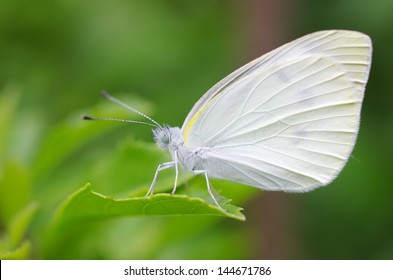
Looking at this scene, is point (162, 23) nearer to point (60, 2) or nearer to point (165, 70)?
point (165, 70)

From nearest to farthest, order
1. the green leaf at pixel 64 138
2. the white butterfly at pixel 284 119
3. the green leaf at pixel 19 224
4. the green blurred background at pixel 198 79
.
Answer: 1. the green leaf at pixel 19 224
2. the green leaf at pixel 64 138
3. the white butterfly at pixel 284 119
4. the green blurred background at pixel 198 79

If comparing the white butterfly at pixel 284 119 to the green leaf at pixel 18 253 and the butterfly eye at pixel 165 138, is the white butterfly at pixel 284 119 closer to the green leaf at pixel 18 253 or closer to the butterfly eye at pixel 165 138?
the butterfly eye at pixel 165 138

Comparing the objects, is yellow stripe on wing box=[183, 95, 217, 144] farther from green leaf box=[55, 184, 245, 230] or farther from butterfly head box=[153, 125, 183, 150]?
green leaf box=[55, 184, 245, 230]

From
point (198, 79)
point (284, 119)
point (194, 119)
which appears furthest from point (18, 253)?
point (198, 79)

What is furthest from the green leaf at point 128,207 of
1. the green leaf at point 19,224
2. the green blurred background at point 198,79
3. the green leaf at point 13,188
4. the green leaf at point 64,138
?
the green blurred background at point 198,79

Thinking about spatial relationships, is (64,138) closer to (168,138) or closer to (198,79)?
(168,138)
